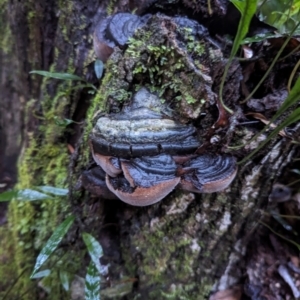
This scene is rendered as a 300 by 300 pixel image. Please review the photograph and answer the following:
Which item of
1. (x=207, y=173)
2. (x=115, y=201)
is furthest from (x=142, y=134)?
(x=115, y=201)

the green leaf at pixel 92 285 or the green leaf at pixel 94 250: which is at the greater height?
the green leaf at pixel 94 250

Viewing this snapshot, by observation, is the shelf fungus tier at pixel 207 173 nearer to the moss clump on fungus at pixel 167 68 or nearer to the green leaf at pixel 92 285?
the moss clump on fungus at pixel 167 68

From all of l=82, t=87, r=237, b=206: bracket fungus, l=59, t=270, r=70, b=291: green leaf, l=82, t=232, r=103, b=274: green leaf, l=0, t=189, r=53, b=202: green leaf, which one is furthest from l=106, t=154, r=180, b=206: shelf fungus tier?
l=59, t=270, r=70, b=291: green leaf

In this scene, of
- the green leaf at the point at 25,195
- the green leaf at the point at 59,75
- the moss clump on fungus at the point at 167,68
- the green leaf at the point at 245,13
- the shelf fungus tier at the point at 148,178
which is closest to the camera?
the green leaf at the point at 245,13

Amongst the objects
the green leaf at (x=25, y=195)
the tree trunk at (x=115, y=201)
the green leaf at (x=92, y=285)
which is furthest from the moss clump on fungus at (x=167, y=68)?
the green leaf at (x=92, y=285)

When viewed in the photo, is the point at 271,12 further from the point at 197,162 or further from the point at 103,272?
the point at 103,272

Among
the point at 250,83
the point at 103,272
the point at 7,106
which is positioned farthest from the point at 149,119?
the point at 7,106

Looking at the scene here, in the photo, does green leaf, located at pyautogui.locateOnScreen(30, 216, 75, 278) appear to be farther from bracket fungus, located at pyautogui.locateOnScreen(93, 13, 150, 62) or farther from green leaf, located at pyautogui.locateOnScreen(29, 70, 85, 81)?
bracket fungus, located at pyautogui.locateOnScreen(93, 13, 150, 62)

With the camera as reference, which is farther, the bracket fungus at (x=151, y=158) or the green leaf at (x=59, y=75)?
the green leaf at (x=59, y=75)
